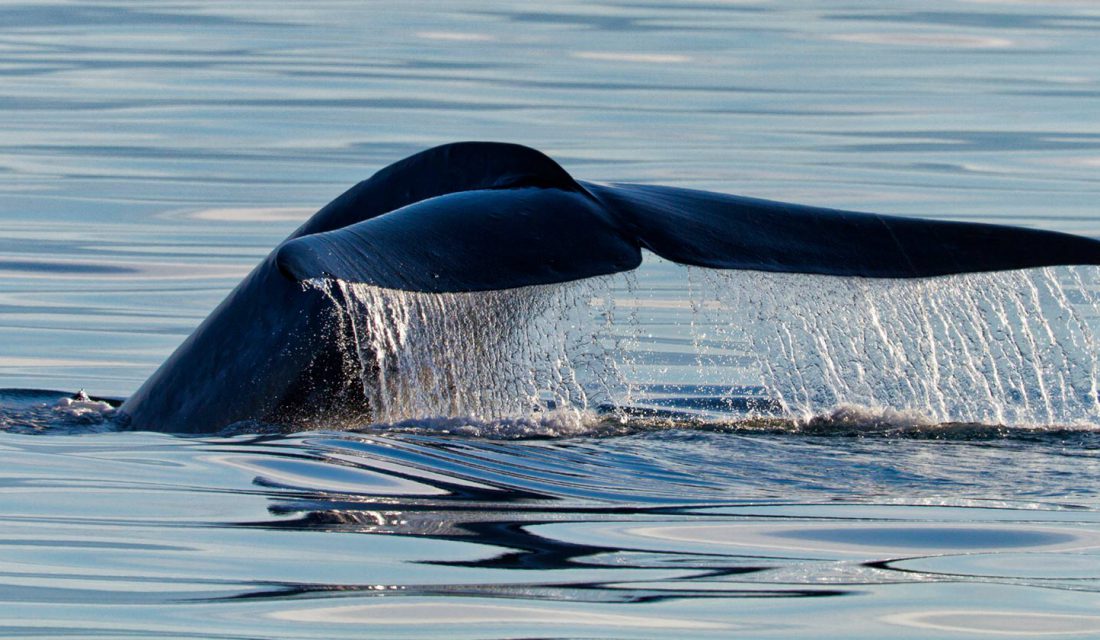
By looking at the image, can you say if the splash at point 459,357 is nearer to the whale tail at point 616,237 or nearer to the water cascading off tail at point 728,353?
the water cascading off tail at point 728,353

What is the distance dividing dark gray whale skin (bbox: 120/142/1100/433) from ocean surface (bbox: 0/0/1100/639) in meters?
0.10

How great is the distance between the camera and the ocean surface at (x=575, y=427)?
4.96 metres

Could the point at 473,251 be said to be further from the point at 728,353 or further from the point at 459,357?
the point at 728,353

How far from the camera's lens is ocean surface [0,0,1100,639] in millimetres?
4961

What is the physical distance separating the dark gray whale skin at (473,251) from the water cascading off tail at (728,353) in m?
0.07

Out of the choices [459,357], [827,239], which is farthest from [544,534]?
[459,357]

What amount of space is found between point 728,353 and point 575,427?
3349mm

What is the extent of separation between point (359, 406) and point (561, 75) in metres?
17.0

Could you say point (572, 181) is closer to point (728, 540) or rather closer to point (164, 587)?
point (728, 540)

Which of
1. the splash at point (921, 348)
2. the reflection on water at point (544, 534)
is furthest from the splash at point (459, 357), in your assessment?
the splash at point (921, 348)

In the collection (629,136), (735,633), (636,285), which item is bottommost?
(735,633)

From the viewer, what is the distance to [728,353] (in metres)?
10.3

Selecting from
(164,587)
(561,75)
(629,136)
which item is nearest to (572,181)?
(164,587)

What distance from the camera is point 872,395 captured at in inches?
318
